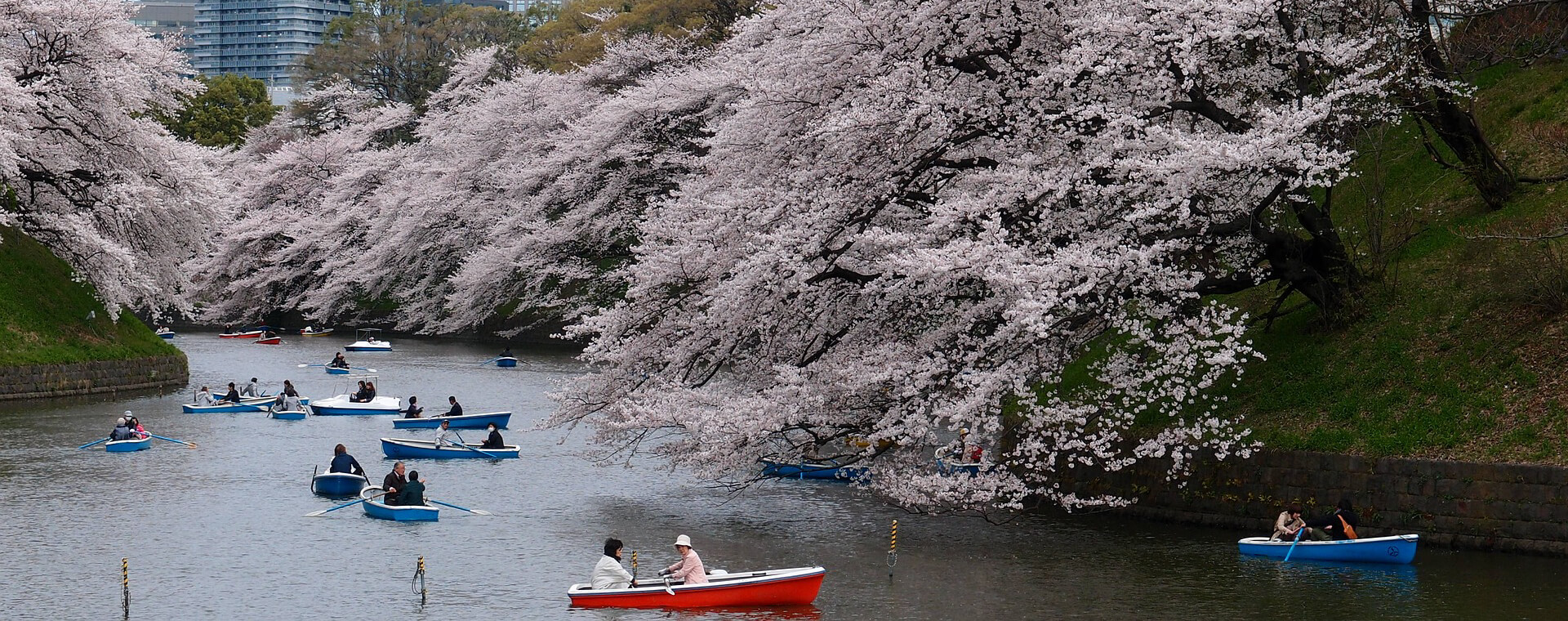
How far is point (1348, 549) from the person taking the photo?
2283 cm

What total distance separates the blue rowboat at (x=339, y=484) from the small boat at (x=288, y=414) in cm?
1532

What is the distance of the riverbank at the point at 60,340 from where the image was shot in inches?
1789

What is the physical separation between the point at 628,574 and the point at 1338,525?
11116 mm

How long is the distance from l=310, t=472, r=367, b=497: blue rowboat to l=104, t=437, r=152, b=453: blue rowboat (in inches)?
329

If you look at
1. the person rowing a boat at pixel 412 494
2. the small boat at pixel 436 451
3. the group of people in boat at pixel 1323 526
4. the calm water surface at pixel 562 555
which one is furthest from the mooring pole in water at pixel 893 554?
the small boat at pixel 436 451

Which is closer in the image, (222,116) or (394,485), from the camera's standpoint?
(394,485)

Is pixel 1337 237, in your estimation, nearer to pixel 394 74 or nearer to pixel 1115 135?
pixel 1115 135

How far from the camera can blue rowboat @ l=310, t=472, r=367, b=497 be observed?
29.9 metres

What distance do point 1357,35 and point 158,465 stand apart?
2719 centimetres

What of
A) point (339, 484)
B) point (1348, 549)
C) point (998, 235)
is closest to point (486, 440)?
point (339, 484)

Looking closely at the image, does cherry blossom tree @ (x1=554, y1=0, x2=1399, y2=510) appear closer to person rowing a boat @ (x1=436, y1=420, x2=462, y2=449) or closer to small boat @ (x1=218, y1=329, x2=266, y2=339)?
person rowing a boat @ (x1=436, y1=420, x2=462, y2=449)

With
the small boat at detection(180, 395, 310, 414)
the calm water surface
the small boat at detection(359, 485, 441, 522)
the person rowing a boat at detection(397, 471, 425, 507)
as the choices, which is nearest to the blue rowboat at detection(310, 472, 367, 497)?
the calm water surface

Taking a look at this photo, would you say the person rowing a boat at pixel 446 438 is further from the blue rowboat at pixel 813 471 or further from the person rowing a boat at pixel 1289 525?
the person rowing a boat at pixel 1289 525

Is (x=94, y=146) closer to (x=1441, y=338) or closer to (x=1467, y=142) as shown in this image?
(x=1467, y=142)
